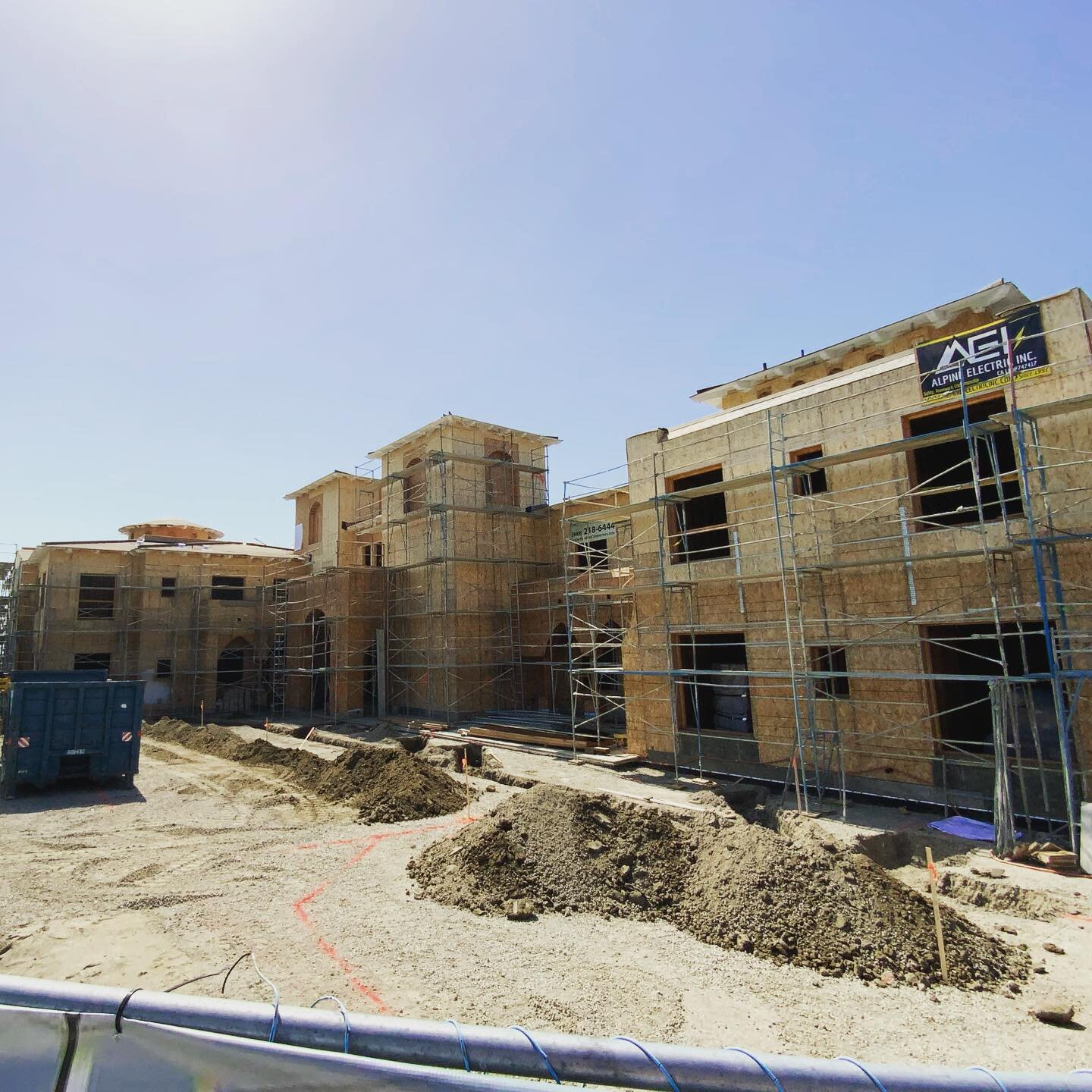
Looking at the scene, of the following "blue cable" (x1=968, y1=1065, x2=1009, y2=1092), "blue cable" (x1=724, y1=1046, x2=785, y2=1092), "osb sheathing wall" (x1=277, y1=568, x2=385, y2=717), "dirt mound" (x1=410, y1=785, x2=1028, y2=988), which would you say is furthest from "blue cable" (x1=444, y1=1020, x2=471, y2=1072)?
"osb sheathing wall" (x1=277, y1=568, x2=385, y2=717)

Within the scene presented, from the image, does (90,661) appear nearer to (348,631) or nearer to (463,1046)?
(348,631)

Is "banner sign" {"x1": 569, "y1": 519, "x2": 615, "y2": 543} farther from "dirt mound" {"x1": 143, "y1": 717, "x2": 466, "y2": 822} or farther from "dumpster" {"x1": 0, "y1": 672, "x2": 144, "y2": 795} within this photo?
"dumpster" {"x1": 0, "y1": 672, "x2": 144, "y2": 795}

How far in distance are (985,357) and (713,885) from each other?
9304 millimetres

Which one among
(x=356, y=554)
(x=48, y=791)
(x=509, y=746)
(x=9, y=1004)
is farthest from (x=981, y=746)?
(x=356, y=554)

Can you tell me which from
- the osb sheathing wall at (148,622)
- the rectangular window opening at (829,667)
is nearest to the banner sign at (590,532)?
the rectangular window opening at (829,667)

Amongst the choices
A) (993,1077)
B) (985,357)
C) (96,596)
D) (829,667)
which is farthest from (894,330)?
(96,596)

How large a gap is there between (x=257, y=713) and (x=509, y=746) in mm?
16317

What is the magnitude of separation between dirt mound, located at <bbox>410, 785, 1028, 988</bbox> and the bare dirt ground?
0.26 m

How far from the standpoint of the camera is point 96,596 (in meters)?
29.0

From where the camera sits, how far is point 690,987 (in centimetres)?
609

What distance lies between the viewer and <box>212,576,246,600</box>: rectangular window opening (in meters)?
31.1

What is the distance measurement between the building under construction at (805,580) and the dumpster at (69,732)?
29.8 feet

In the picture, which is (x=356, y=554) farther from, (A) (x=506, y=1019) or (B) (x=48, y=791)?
(A) (x=506, y=1019)

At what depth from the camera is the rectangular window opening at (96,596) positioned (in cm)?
2852
